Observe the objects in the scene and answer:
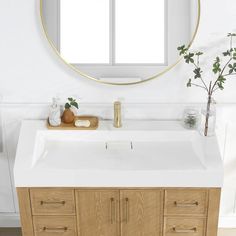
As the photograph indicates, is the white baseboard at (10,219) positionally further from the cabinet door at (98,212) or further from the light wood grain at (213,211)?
the light wood grain at (213,211)

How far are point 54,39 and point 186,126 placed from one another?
3.05ft

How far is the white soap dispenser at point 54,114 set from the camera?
2.57 m

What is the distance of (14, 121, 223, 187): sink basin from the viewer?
2297 mm

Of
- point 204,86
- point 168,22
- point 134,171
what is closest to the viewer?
point 134,171

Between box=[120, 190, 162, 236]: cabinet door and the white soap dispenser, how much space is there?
58 centimetres

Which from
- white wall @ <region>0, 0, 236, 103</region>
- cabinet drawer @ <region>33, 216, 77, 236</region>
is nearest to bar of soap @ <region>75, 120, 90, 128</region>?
white wall @ <region>0, 0, 236, 103</region>

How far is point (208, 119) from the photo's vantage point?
252 centimetres

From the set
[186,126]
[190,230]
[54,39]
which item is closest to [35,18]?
[54,39]

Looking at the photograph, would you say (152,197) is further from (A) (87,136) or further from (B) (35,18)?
(B) (35,18)

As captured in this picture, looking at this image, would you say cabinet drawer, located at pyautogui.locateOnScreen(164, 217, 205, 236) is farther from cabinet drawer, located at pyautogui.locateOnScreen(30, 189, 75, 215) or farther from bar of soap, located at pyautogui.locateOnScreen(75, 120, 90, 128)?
bar of soap, located at pyautogui.locateOnScreen(75, 120, 90, 128)

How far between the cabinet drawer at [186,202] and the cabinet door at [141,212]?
0.05 meters

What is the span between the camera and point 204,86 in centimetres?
262

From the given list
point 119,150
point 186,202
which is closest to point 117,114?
point 119,150

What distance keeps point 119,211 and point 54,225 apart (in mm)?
388
